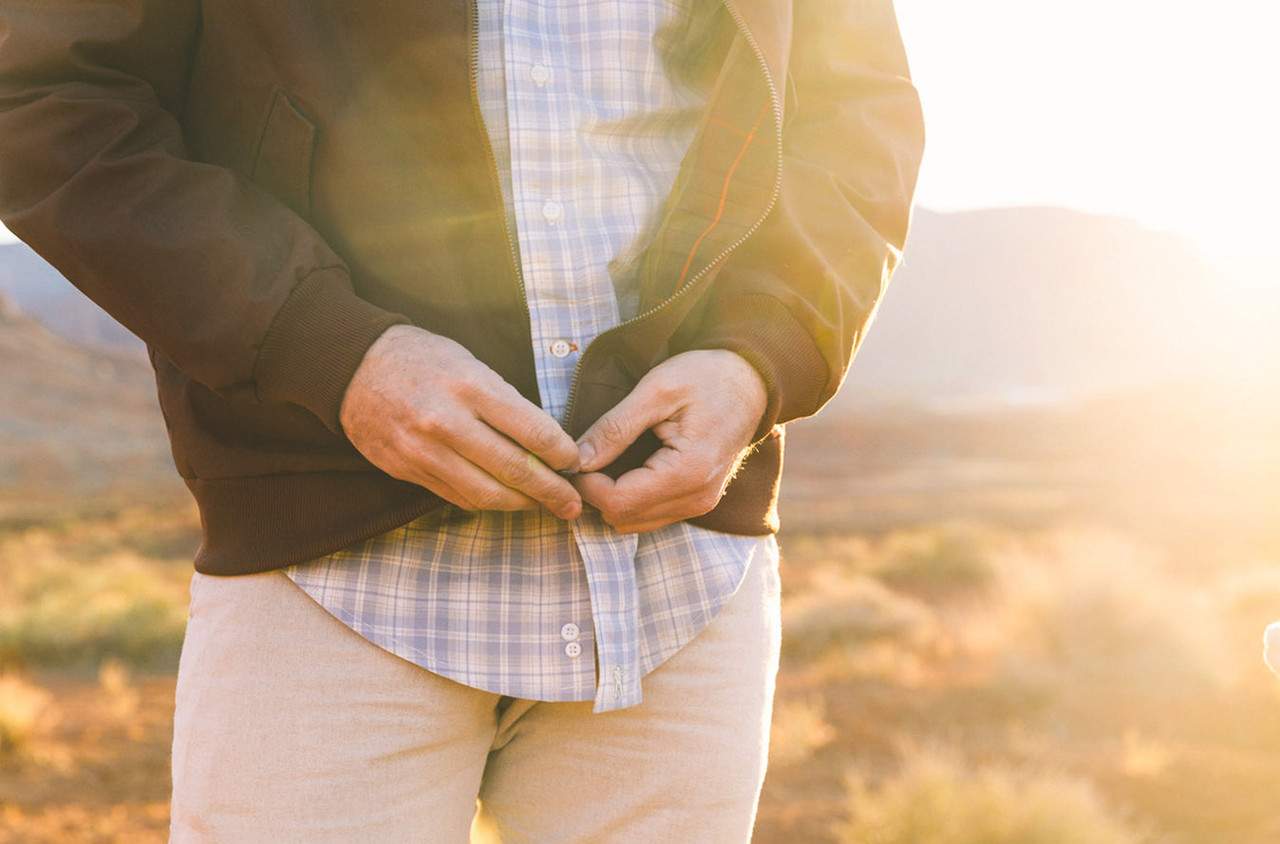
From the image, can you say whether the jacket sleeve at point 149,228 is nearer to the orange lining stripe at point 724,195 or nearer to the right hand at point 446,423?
the right hand at point 446,423

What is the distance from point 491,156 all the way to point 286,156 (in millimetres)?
223

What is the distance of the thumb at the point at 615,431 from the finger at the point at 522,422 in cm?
6

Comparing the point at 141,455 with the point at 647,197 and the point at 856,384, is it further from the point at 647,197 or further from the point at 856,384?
the point at 856,384

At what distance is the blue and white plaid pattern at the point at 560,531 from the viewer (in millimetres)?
1064

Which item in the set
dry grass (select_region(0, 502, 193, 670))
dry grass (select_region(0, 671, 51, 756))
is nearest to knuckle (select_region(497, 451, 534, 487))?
dry grass (select_region(0, 671, 51, 756))

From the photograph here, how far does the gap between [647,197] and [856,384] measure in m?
79.3

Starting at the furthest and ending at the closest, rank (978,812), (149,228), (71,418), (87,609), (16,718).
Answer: (71,418)
(87,609)
(16,718)
(978,812)
(149,228)

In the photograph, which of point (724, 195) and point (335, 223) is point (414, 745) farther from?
point (724, 195)

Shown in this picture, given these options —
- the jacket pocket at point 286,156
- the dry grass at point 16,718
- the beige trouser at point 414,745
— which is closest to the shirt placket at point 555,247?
the beige trouser at point 414,745

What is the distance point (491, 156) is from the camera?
3.57 ft

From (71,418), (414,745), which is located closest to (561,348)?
(414,745)

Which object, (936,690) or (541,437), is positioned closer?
(541,437)

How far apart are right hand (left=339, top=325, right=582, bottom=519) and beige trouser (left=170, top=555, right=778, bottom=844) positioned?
21cm

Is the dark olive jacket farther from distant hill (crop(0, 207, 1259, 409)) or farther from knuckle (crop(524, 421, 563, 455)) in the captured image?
distant hill (crop(0, 207, 1259, 409))
